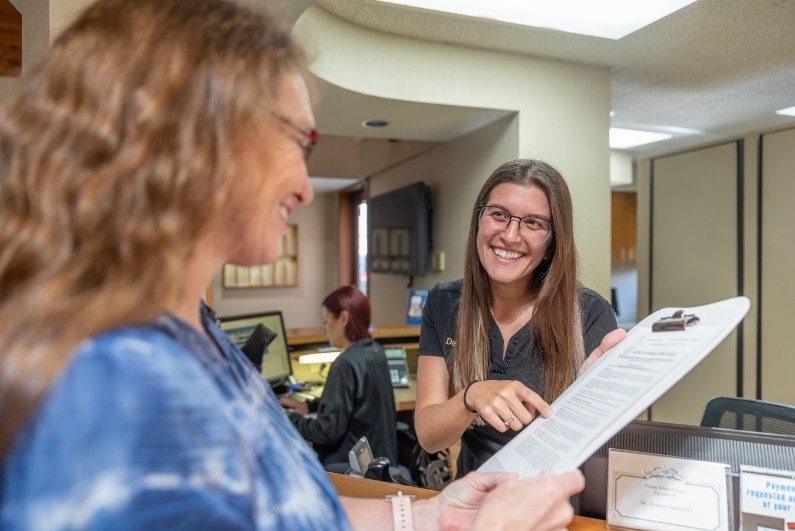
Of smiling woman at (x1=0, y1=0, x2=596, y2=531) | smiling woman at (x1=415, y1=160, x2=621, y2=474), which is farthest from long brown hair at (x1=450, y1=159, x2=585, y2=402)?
smiling woman at (x1=0, y1=0, x2=596, y2=531)

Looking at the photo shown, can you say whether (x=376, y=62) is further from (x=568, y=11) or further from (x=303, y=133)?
(x=303, y=133)

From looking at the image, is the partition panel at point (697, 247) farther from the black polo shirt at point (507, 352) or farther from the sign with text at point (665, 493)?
the sign with text at point (665, 493)

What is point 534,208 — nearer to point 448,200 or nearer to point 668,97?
point 448,200

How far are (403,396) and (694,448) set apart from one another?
2298 mm

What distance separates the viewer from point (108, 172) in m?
0.45

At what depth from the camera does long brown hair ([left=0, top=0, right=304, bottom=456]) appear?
0.42 meters

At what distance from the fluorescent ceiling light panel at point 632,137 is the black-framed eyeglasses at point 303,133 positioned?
15.6 ft

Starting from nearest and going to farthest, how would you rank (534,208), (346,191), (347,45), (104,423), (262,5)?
(104,423)
(262,5)
(534,208)
(347,45)
(346,191)

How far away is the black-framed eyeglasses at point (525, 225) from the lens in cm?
135

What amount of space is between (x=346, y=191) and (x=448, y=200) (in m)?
3.40

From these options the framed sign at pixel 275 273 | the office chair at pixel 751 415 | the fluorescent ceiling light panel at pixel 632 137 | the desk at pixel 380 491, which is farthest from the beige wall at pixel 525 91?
the framed sign at pixel 275 273

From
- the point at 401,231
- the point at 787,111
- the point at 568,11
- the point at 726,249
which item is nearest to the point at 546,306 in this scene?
the point at 568,11

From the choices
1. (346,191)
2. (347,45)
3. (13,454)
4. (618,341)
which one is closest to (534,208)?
(618,341)

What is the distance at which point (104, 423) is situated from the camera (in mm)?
398
